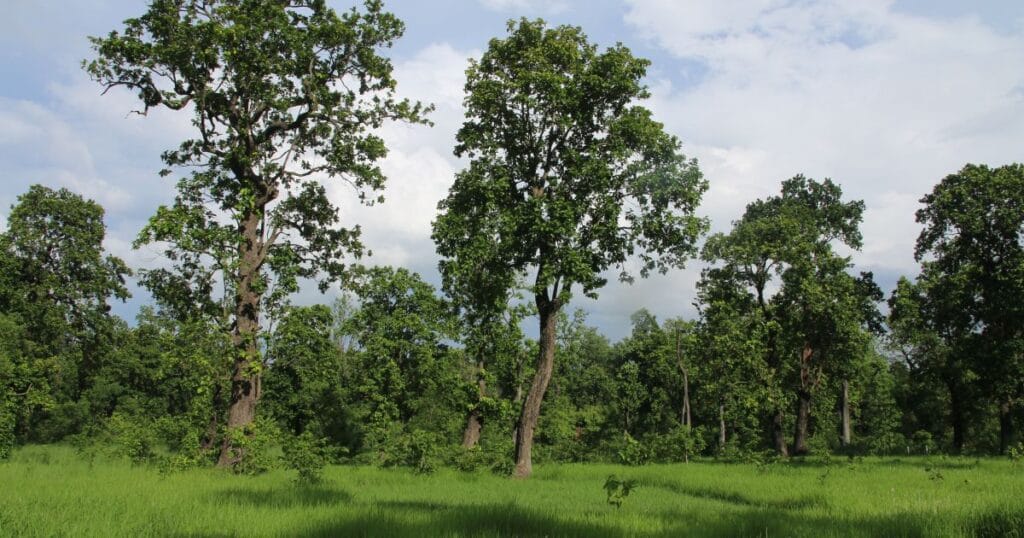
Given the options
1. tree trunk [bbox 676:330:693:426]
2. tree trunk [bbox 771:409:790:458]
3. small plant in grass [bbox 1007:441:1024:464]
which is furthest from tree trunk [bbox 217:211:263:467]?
tree trunk [bbox 676:330:693:426]

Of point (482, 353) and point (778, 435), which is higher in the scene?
point (482, 353)

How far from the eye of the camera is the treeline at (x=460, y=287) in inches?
757

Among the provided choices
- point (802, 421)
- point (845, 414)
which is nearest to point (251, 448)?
point (802, 421)

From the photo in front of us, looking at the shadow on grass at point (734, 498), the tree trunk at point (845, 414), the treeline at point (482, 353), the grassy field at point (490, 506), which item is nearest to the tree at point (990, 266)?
the treeline at point (482, 353)

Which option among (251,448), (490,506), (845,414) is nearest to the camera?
(490,506)

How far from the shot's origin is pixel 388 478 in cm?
1961

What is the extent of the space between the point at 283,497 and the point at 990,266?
35.8 metres

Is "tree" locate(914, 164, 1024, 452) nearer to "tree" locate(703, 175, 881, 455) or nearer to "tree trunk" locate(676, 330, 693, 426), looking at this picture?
"tree" locate(703, 175, 881, 455)

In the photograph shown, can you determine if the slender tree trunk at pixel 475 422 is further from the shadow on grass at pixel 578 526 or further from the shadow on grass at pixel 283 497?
the shadow on grass at pixel 578 526

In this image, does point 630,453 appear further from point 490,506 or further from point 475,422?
point 490,506

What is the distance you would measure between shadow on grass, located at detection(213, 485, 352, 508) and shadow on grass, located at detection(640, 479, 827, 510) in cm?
975

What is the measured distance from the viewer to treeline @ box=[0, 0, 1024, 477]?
1923 cm

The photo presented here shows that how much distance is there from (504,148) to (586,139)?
314 cm

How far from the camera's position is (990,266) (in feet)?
102
